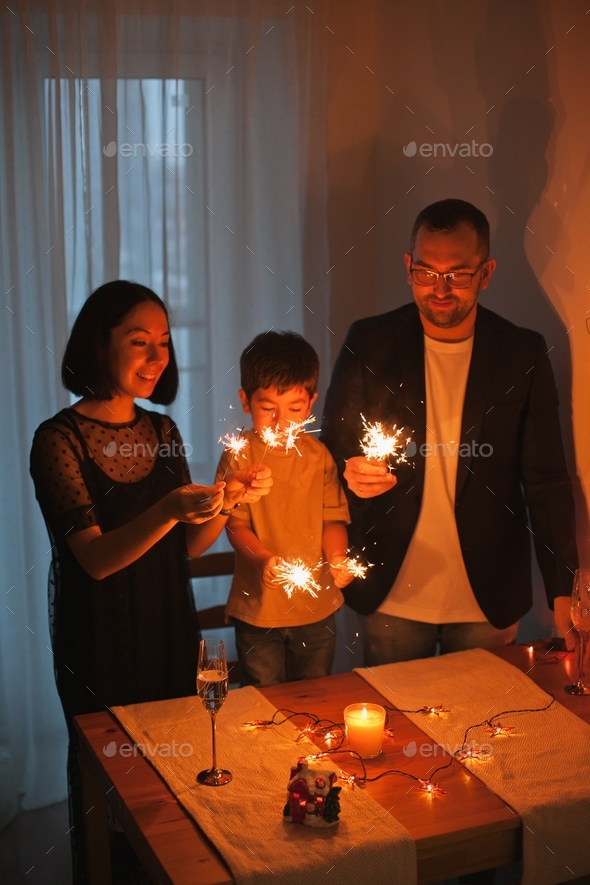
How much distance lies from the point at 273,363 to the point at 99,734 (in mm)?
1039

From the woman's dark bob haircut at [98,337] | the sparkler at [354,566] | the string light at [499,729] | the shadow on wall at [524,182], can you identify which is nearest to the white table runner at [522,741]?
the string light at [499,729]

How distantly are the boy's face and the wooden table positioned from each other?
2.47 feet

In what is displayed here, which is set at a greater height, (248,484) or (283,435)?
Result: (283,435)

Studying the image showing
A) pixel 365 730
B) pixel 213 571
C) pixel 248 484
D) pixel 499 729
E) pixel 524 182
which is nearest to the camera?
pixel 365 730

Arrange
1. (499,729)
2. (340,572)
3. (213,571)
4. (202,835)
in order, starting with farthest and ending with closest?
(213,571) → (340,572) → (499,729) → (202,835)

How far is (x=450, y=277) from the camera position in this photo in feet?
8.39

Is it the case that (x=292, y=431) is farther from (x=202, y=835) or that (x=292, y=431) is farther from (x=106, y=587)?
(x=202, y=835)

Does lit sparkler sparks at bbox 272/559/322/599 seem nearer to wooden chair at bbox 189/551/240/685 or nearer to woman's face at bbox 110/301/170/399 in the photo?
woman's face at bbox 110/301/170/399

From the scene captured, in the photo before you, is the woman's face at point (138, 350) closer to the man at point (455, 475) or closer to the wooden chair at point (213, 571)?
the man at point (455, 475)

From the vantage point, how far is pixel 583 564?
9.62 feet

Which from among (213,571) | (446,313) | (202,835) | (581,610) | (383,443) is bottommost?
(202,835)

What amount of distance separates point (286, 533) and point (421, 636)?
542 mm

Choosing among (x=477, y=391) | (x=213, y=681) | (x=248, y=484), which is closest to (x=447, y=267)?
(x=477, y=391)

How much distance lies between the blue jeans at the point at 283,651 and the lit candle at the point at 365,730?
606 millimetres
